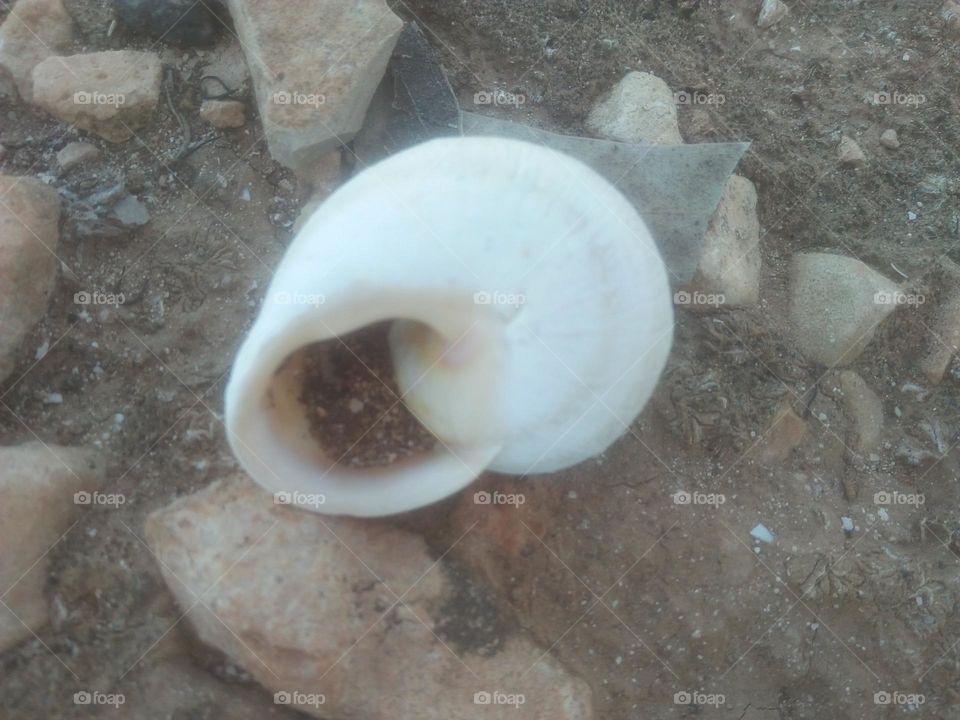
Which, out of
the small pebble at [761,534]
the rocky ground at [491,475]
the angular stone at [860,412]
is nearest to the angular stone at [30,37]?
the rocky ground at [491,475]

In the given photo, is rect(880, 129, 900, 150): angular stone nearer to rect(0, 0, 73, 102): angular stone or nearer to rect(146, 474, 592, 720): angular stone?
rect(146, 474, 592, 720): angular stone

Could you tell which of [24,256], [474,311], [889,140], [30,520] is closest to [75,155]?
[24,256]

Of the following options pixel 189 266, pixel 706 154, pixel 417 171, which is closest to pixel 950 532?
pixel 706 154

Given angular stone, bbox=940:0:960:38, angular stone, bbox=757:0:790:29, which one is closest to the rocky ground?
angular stone, bbox=757:0:790:29

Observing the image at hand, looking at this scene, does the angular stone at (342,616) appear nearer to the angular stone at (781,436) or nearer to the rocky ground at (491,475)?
the rocky ground at (491,475)

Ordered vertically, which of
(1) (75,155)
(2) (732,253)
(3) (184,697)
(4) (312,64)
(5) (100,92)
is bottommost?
(3) (184,697)

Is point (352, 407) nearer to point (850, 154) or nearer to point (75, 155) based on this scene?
point (75, 155)

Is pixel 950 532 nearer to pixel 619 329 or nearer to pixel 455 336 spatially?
pixel 619 329
